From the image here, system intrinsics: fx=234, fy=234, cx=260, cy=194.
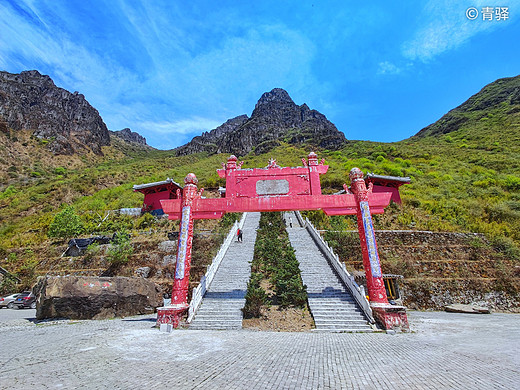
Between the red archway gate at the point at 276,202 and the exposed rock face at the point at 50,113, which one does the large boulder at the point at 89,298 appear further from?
the exposed rock face at the point at 50,113

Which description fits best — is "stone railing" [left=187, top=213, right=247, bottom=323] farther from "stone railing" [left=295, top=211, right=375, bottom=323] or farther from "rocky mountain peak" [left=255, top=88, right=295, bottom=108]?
"rocky mountain peak" [left=255, top=88, right=295, bottom=108]

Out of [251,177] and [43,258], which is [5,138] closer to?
[43,258]

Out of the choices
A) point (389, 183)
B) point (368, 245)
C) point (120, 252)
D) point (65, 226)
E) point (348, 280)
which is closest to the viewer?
point (368, 245)

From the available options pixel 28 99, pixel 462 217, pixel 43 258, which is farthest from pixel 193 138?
pixel 462 217

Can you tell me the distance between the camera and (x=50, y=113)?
63969 millimetres

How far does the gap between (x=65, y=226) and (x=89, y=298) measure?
41.9 feet

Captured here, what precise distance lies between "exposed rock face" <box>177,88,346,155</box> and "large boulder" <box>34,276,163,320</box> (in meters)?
55.3

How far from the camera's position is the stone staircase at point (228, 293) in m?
8.72

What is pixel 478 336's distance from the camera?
6.32 m

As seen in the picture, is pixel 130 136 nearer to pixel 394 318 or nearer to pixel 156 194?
pixel 156 194

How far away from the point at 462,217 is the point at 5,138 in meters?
81.1

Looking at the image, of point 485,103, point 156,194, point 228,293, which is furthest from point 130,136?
point 485,103

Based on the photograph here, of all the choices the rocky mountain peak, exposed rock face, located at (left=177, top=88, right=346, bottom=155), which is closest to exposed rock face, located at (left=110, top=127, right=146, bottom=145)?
exposed rock face, located at (left=177, top=88, right=346, bottom=155)

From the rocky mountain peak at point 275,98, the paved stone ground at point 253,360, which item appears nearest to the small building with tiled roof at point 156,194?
the paved stone ground at point 253,360
